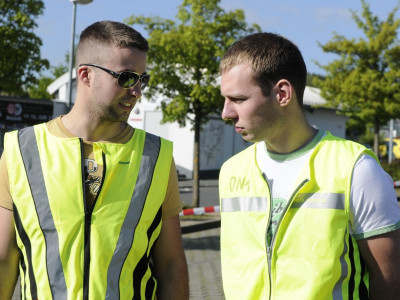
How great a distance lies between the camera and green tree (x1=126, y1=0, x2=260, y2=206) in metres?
16.7

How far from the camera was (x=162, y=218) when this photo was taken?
264cm

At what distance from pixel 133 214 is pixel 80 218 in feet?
0.66

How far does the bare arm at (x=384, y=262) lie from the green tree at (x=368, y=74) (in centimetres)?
2467

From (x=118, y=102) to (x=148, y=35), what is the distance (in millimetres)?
14888

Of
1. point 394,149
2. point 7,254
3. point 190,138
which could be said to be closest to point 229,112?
point 7,254

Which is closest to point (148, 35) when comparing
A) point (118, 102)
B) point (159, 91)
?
point (159, 91)

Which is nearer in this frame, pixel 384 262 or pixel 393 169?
pixel 384 262

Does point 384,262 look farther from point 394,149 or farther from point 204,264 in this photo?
point 394,149

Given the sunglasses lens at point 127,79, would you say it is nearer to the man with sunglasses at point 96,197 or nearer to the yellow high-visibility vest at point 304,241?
the man with sunglasses at point 96,197

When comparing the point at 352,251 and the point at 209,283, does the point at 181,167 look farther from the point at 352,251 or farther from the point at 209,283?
the point at 352,251

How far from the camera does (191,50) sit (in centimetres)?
1673

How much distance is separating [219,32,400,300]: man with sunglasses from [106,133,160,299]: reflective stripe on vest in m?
0.33

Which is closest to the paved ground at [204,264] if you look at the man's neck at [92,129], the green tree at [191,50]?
the green tree at [191,50]

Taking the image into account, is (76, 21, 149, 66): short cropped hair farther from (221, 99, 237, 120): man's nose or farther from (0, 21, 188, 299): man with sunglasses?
(221, 99, 237, 120): man's nose
